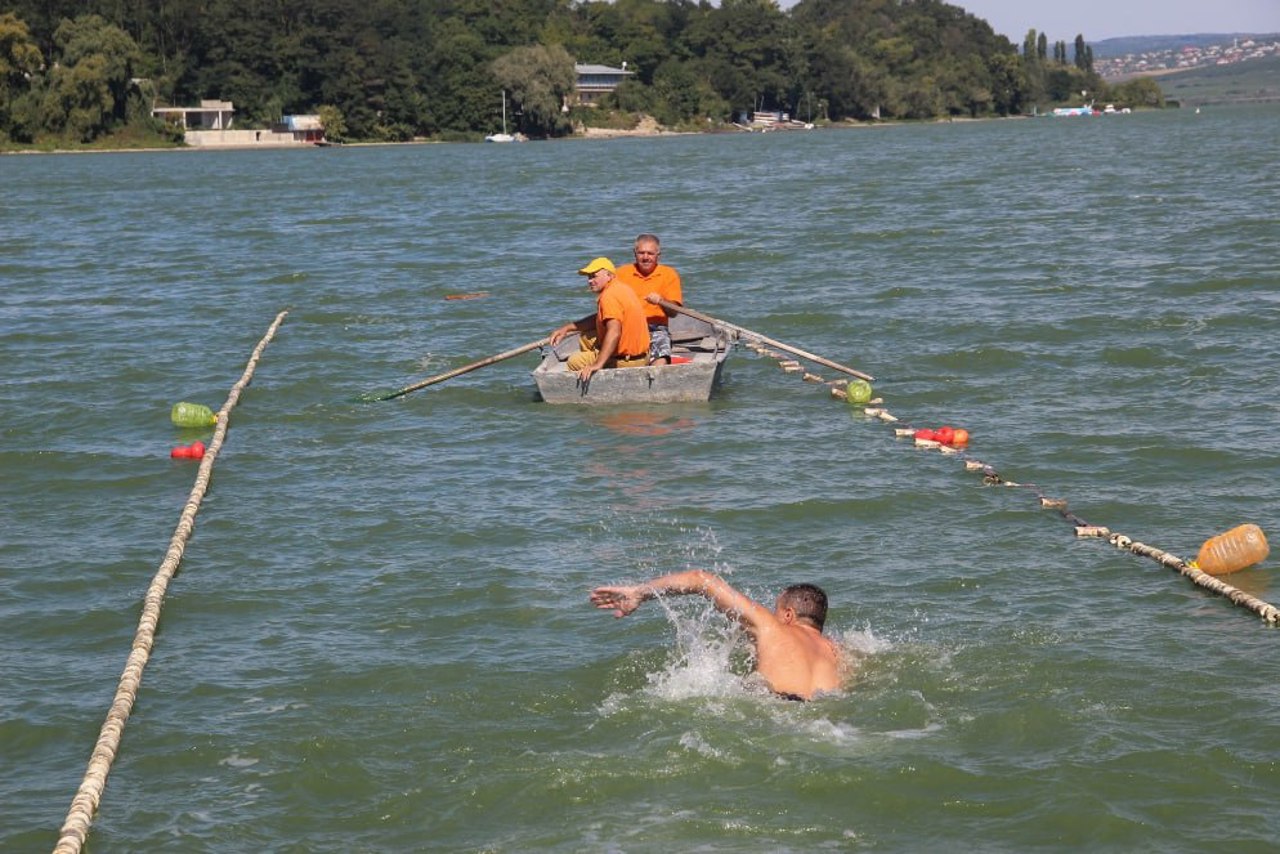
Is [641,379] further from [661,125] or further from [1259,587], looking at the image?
[661,125]

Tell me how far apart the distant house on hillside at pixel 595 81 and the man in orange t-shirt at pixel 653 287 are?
14057 cm

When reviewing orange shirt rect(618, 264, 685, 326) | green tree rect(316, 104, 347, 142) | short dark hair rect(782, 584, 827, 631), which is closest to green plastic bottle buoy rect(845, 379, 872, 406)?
orange shirt rect(618, 264, 685, 326)

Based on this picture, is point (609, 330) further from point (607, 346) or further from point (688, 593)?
point (688, 593)

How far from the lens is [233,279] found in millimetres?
33125

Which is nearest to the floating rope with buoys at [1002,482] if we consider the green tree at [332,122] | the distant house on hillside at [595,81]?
the green tree at [332,122]

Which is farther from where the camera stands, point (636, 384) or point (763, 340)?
point (763, 340)

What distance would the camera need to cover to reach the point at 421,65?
14188cm

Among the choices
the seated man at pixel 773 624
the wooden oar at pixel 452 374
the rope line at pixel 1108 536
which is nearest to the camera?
the seated man at pixel 773 624

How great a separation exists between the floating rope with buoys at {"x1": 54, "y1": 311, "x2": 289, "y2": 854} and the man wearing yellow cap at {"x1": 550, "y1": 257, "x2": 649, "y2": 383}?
13.3 feet

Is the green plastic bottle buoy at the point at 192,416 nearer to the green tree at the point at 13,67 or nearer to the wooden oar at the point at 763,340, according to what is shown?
the wooden oar at the point at 763,340

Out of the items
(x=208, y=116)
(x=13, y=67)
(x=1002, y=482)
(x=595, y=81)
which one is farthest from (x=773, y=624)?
(x=595, y=81)

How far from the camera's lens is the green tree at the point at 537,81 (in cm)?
13875

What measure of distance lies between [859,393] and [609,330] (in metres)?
2.70

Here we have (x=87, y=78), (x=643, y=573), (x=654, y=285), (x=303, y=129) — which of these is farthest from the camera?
(x=303, y=129)
